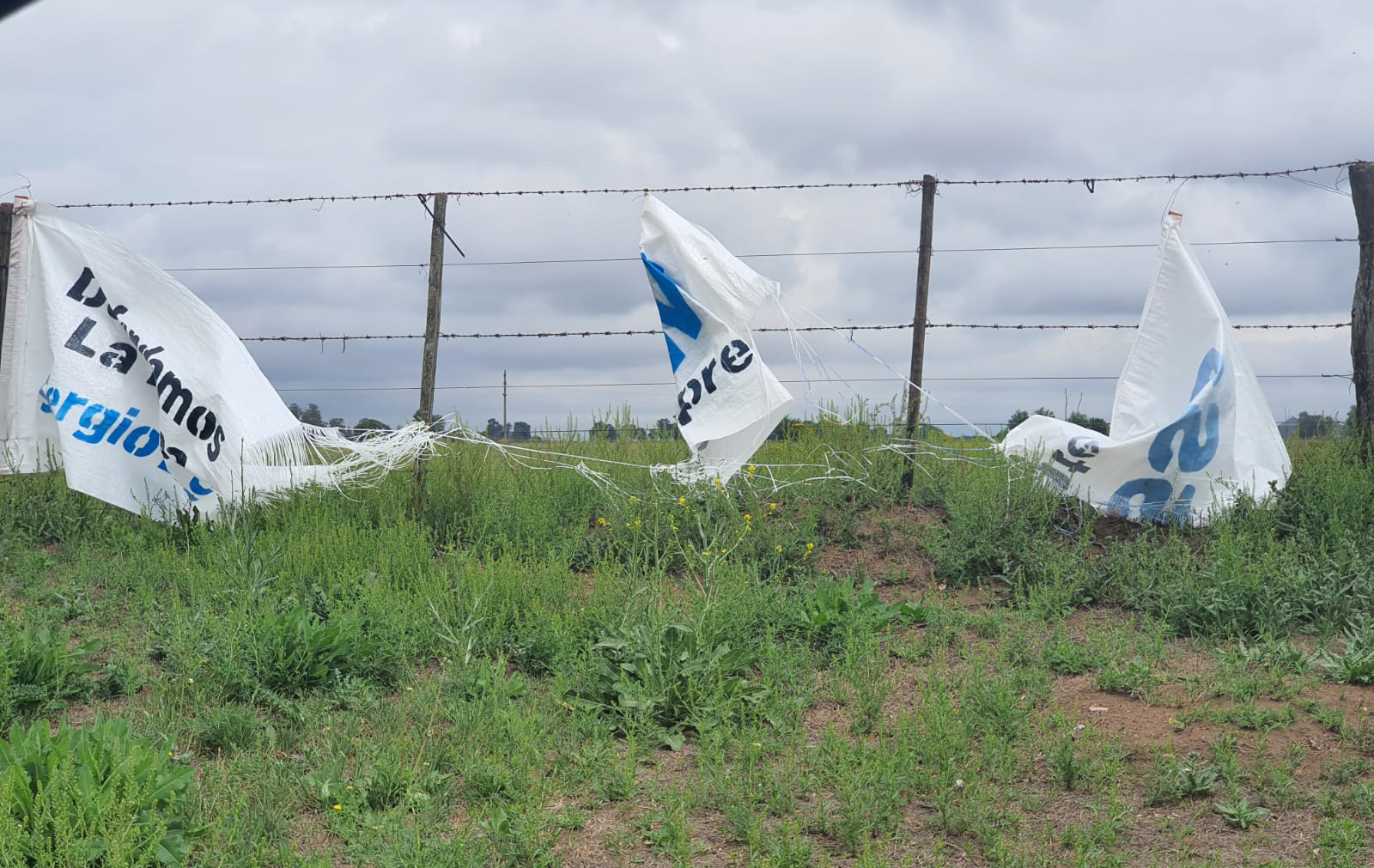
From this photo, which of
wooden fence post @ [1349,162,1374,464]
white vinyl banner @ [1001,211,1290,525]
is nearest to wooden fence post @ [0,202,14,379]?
white vinyl banner @ [1001,211,1290,525]

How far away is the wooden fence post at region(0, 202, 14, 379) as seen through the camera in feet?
25.8

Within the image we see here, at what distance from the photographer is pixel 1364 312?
726 cm

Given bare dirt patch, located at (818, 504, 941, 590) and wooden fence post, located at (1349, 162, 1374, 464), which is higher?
wooden fence post, located at (1349, 162, 1374, 464)

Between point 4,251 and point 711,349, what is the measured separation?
535 centimetres

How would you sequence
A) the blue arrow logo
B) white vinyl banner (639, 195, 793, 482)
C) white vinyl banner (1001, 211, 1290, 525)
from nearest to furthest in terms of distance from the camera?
1. white vinyl banner (1001, 211, 1290, 525)
2. white vinyl banner (639, 195, 793, 482)
3. the blue arrow logo

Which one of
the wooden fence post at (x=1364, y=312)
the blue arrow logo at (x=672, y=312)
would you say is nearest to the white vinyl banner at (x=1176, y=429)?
the wooden fence post at (x=1364, y=312)

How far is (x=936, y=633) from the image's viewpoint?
541cm

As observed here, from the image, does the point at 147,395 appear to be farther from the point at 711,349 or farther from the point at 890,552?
the point at 890,552

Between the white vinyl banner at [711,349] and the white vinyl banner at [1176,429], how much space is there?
5.77ft

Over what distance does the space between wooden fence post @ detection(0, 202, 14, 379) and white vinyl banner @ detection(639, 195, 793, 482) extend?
4.70 metres

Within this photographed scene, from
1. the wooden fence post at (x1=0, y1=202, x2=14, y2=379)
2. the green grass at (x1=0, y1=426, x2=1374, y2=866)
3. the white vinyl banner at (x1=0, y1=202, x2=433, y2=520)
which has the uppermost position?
the wooden fence post at (x1=0, y1=202, x2=14, y2=379)

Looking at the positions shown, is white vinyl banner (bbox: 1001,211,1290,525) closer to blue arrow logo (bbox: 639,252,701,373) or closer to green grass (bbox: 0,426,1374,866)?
green grass (bbox: 0,426,1374,866)

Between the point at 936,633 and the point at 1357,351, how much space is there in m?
4.02

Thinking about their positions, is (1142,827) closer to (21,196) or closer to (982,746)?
(982,746)
